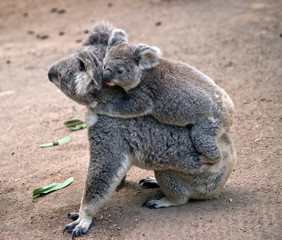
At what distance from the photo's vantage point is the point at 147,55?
407 centimetres

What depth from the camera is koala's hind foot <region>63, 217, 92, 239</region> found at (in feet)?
13.3

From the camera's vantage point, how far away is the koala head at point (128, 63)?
3.99 meters

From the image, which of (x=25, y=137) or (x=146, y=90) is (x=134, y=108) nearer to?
(x=146, y=90)

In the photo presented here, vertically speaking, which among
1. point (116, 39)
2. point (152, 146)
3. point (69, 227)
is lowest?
point (69, 227)

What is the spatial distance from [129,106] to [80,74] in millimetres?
588

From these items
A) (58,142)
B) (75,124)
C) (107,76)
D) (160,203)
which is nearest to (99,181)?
(160,203)

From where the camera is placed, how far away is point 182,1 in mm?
12328

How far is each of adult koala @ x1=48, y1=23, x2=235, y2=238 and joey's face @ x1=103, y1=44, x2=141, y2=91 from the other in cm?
14

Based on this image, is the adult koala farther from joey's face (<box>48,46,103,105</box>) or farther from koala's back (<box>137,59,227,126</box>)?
koala's back (<box>137,59,227,126</box>)

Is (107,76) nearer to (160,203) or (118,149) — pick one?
(118,149)

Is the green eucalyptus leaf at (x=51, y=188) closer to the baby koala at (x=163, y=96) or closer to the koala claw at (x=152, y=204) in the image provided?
the koala claw at (x=152, y=204)

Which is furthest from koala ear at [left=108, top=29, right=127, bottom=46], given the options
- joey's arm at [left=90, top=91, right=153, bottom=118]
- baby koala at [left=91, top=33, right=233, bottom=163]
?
joey's arm at [left=90, top=91, right=153, bottom=118]

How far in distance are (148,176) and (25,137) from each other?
214 centimetres

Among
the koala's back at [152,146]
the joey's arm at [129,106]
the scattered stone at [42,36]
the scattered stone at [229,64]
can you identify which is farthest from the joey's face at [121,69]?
the scattered stone at [42,36]
